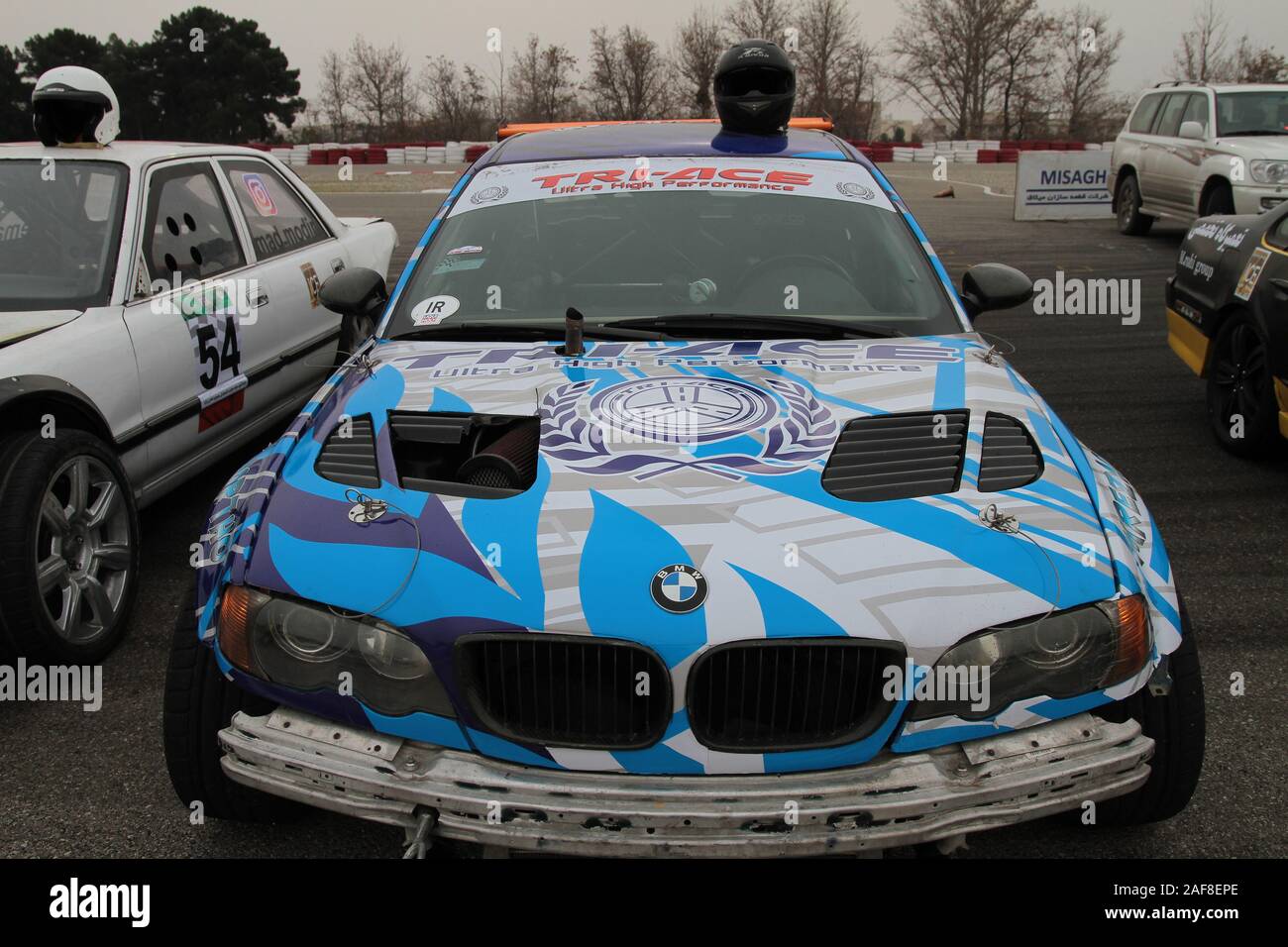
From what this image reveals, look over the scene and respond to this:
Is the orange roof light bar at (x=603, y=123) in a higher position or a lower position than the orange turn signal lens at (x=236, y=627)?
higher

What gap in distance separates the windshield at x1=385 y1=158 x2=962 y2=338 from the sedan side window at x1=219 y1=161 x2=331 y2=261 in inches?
72.6

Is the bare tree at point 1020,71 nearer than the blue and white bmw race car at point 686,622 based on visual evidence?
No

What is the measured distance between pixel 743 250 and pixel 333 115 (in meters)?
60.9

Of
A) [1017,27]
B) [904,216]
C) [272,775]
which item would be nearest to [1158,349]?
[904,216]

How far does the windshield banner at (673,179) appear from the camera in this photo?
3.47 metres

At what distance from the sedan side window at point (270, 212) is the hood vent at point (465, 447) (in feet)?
9.18

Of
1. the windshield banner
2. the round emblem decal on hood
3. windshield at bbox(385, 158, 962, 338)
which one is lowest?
the round emblem decal on hood

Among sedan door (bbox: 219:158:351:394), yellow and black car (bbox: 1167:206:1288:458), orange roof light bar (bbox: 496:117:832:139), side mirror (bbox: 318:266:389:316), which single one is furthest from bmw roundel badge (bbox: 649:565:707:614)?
yellow and black car (bbox: 1167:206:1288:458)

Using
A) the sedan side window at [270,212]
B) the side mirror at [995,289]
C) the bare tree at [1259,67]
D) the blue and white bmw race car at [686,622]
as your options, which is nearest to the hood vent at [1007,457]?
the blue and white bmw race car at [686,622]

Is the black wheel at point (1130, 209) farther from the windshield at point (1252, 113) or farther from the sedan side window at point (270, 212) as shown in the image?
the sedan side window at point (270, 212)

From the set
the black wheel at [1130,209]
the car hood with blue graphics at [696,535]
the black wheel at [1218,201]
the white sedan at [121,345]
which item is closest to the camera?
the car hood with blue graphics at [696,535]

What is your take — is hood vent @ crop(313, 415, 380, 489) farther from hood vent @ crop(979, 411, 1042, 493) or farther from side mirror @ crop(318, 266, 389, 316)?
hood vent @ crop(979, 411, 1042, 493)

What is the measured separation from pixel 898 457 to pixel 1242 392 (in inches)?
153

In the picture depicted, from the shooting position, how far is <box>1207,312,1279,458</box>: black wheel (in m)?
5.14
